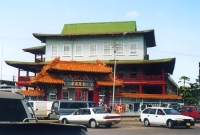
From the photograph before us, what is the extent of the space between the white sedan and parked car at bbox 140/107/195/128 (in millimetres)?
2670

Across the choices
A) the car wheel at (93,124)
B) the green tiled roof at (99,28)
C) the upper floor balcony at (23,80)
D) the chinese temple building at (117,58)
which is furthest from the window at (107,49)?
the car wheel at (93,124)

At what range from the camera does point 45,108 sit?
103ft

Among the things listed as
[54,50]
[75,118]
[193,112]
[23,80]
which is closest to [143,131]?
[75,118]

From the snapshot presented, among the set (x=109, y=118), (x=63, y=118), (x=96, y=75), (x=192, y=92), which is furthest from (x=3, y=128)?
(x=192, y=92)

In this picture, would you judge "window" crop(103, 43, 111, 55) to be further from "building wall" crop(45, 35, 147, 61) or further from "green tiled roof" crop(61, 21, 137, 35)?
"green tiled roof" crop(61, 21, 137, 35)

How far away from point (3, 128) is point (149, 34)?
43.8 metres

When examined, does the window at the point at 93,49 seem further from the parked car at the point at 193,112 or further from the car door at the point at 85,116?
the car door at the point at 85,116

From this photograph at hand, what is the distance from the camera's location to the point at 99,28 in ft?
163

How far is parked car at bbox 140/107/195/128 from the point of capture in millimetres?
22278

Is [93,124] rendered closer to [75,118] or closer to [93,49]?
[75,118]

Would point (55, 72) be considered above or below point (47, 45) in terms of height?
below

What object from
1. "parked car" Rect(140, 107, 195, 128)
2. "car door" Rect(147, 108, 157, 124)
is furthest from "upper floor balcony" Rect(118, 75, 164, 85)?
"car door" Rect(147, 108, 157, 124)

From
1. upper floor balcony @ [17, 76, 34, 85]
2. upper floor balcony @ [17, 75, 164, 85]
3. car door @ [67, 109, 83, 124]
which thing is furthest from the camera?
upper floor balcony @ [17, 76, 34, 85]

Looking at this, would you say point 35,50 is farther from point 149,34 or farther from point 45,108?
point 45,108
